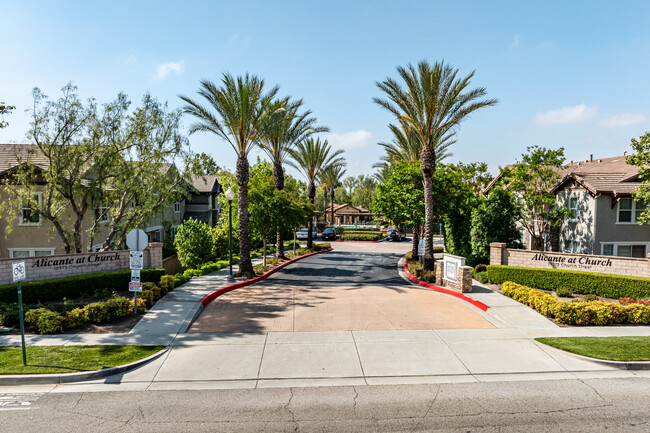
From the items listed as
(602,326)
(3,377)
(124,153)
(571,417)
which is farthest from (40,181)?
(602,326)

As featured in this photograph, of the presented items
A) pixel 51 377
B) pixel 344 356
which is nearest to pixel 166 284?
pixel 51 377

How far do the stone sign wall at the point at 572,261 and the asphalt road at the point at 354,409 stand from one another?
31.7ft

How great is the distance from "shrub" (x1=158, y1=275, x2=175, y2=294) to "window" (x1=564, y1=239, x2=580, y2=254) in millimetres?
22224

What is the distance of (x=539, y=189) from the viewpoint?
80.7ft

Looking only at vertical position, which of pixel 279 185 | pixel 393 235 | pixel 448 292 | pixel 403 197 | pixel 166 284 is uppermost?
pixel 279 185

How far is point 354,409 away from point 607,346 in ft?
24.8

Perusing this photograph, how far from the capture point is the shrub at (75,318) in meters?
12.1

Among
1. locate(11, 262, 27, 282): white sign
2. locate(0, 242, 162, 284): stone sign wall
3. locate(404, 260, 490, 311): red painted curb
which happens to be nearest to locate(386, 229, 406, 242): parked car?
locate(404, 260, 490, 311): red painted curb

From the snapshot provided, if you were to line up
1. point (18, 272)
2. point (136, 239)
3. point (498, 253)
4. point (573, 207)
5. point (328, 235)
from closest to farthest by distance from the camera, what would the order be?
point (18, 272), point (136, 239), point (498, 253), point (573, 207), point (328, 235)

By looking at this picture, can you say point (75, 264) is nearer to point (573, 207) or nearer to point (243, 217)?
point (243, 217)

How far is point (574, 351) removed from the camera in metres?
10.3

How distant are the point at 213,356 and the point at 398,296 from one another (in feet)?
30.3

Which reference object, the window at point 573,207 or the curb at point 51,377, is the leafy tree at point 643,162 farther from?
the curb at point 51,377

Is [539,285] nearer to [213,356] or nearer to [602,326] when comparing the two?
[602,326]
